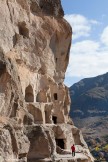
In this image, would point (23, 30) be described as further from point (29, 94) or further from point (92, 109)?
point (92, 109)

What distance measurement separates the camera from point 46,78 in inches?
1436

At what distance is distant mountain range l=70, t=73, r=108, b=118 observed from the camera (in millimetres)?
157000

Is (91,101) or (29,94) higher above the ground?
(91,101)

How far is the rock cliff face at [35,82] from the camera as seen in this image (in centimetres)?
1967

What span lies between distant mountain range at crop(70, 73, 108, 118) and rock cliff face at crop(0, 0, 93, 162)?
116529 millimetres

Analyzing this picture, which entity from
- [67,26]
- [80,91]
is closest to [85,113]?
[80,91]


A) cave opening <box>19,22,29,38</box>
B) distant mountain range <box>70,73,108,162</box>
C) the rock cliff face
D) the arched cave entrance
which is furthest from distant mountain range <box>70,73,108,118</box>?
cave opening <box>19,22,29,38</box>

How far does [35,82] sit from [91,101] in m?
129

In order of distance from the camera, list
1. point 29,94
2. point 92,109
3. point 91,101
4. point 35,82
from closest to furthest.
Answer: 1. point 29,94
2. point 35,82
3. point 92,109
4. point 91,101

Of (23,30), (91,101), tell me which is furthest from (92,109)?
(23,30)

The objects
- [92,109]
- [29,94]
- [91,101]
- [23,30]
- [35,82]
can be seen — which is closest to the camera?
[23,30]

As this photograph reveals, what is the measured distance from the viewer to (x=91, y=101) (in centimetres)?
16175

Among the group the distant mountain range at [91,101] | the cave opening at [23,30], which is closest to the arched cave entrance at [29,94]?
the cave opening at [23,30]

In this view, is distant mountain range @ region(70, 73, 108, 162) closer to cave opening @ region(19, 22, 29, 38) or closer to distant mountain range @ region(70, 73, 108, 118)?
distant mountain range @ region(70, 73, 108, 118)
